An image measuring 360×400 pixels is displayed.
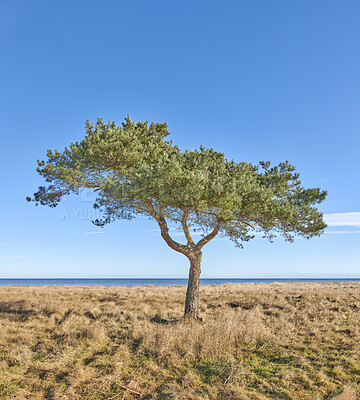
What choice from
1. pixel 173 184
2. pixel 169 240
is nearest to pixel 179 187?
pixel 173 184

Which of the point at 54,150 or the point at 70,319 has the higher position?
the point at 54,150

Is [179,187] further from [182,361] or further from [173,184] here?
[182,361]

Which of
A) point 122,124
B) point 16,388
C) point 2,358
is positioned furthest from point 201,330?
point 122,124

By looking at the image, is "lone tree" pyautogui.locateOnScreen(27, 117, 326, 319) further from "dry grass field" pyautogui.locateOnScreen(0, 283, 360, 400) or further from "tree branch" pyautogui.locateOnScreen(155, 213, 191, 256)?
"dry grass field" pyautogui.locateOnScreen(0, 283, 360, 400)

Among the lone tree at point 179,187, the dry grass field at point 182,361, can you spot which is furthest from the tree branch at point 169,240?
the dry grass field at point 182,361

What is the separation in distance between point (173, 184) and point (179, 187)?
0.37 m

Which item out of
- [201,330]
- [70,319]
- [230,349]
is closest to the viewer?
[230,349]

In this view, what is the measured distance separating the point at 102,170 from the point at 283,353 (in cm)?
1083

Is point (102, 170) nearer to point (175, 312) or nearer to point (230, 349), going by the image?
point (175, 312)

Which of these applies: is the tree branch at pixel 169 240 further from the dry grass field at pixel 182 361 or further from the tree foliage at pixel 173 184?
the dry grass field at pixel 182 361

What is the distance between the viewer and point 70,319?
41.0 ft

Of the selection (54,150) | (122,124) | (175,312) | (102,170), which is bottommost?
(175,312)

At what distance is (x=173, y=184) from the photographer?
11.3 m

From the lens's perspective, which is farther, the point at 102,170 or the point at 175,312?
the point at 175,312
